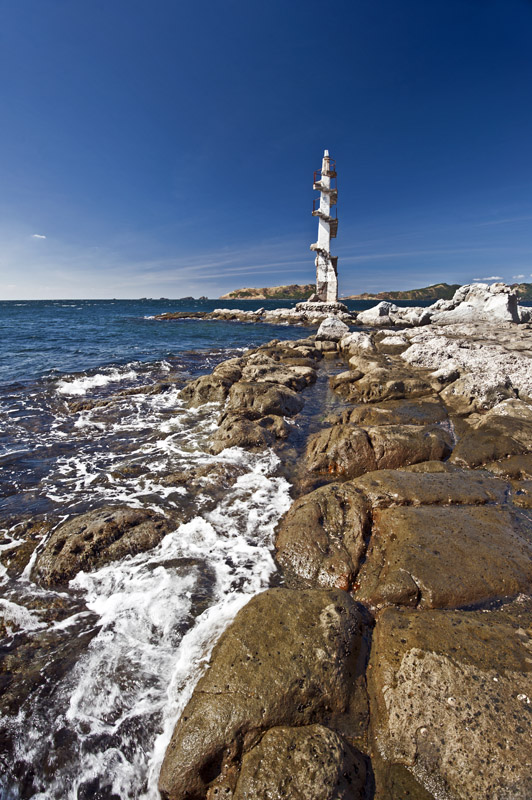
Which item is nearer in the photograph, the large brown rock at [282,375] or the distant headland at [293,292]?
the large brown rock at [282,375]

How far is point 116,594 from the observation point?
424 centimetres

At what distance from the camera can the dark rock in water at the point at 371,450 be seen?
22.3 feet

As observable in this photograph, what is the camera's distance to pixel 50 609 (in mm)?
4035

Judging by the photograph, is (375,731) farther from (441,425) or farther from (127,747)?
(441,425)

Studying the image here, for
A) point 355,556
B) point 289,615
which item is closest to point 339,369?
point 355,556

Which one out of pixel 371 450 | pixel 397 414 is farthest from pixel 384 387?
pixel 371 450

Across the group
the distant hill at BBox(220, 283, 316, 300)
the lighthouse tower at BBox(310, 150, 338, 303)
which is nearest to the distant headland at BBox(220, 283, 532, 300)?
the distant hill at BBox(220, 283, 316, 300)

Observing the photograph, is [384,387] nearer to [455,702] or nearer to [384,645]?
[384,645]

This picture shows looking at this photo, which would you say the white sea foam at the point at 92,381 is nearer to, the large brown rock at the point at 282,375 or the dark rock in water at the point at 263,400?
the large brown rock at the point at 282,375

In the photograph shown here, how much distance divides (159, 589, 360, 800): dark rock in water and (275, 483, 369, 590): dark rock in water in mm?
828

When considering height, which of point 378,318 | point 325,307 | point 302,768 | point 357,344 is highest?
point 325,307

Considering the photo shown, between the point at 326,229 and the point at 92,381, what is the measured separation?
42.1m

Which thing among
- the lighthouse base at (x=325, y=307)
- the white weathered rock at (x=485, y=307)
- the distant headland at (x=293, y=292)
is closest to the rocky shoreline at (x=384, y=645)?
the white weathered rock at (x=485, y=307)

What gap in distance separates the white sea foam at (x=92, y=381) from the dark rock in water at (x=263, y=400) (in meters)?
7.17
